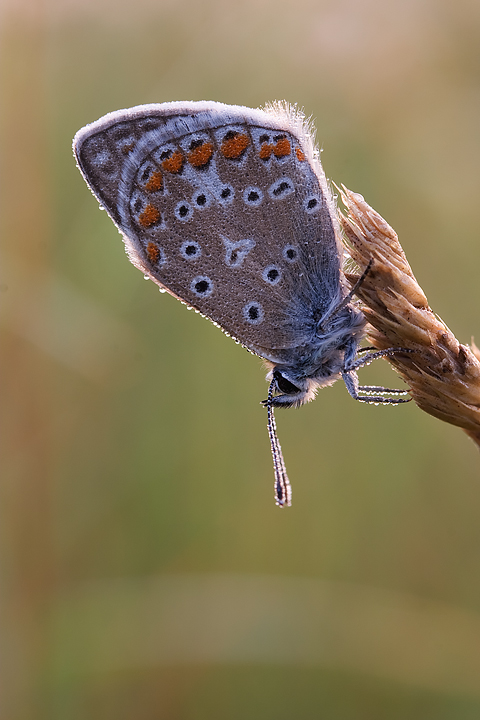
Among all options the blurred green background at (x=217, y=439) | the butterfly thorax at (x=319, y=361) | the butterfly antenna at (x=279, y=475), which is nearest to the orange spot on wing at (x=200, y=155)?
the butterfly thorax at (x=319, y=361)

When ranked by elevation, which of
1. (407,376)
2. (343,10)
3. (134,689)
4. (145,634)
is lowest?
(134,689)

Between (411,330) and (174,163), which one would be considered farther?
(174,163)

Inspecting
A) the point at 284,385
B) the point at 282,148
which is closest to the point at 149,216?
the point at 282,148

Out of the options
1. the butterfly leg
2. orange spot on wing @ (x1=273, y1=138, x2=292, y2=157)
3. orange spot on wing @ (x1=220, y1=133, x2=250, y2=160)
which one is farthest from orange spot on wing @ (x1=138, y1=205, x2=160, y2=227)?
the butterfly leg

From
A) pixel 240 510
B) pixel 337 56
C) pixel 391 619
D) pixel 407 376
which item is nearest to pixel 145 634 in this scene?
pixel 240 510

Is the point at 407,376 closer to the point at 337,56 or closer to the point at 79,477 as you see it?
the point at 79,477

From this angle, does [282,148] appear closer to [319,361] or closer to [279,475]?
[319,361]
